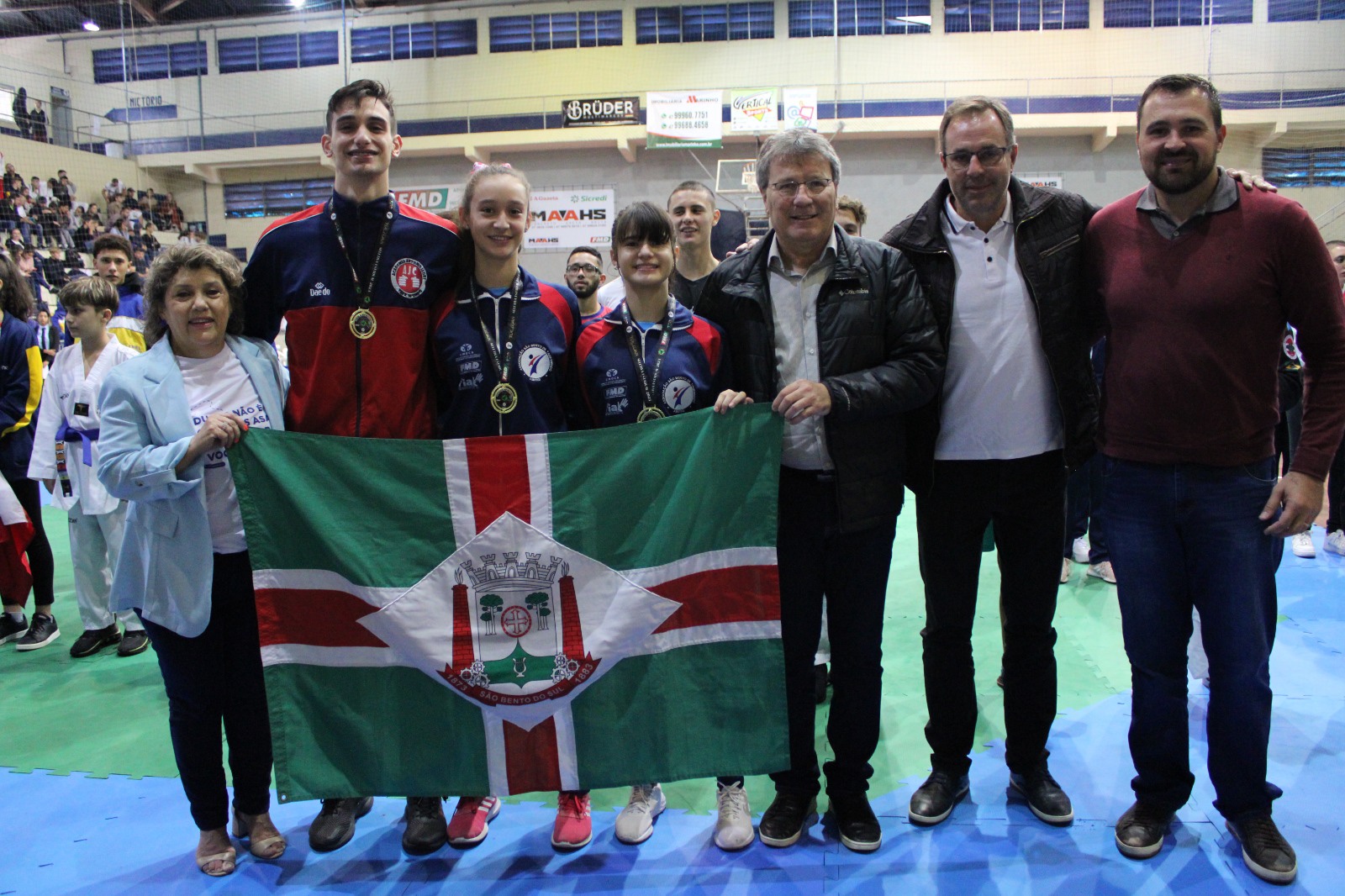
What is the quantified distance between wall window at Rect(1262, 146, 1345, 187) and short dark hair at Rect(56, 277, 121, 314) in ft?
63.2

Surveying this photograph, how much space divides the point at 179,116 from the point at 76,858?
73.8 ft

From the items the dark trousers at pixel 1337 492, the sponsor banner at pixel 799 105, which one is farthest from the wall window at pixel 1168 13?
the dark trousers at pixel 1337 492

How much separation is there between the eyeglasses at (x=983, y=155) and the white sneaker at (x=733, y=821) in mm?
1924

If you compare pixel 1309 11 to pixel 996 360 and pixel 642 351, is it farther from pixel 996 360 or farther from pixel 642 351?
pixel 642 351

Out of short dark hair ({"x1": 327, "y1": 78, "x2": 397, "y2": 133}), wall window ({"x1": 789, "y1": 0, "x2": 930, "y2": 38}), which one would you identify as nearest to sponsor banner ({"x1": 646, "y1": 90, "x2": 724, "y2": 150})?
wall window ({"x1": 789, "y1": 0, "x2": 930, "y2": 38})

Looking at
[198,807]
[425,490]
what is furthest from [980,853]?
[198,807]

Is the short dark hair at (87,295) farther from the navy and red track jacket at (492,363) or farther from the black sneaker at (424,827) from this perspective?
the black sneaker at (424,827)

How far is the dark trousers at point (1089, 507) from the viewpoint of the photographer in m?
4.92

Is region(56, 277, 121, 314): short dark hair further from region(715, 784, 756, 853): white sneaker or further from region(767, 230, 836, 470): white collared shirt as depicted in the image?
region(715, 784, 756, 853): white sneaker

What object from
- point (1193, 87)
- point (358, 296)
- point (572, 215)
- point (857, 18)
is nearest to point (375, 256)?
point (358, 296)

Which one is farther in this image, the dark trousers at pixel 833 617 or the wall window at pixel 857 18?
the wall window at pixel 857 18

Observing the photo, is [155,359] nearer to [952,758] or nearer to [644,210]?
[644,210]

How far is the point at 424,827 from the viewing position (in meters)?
2.53

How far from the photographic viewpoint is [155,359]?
7.82 ft
